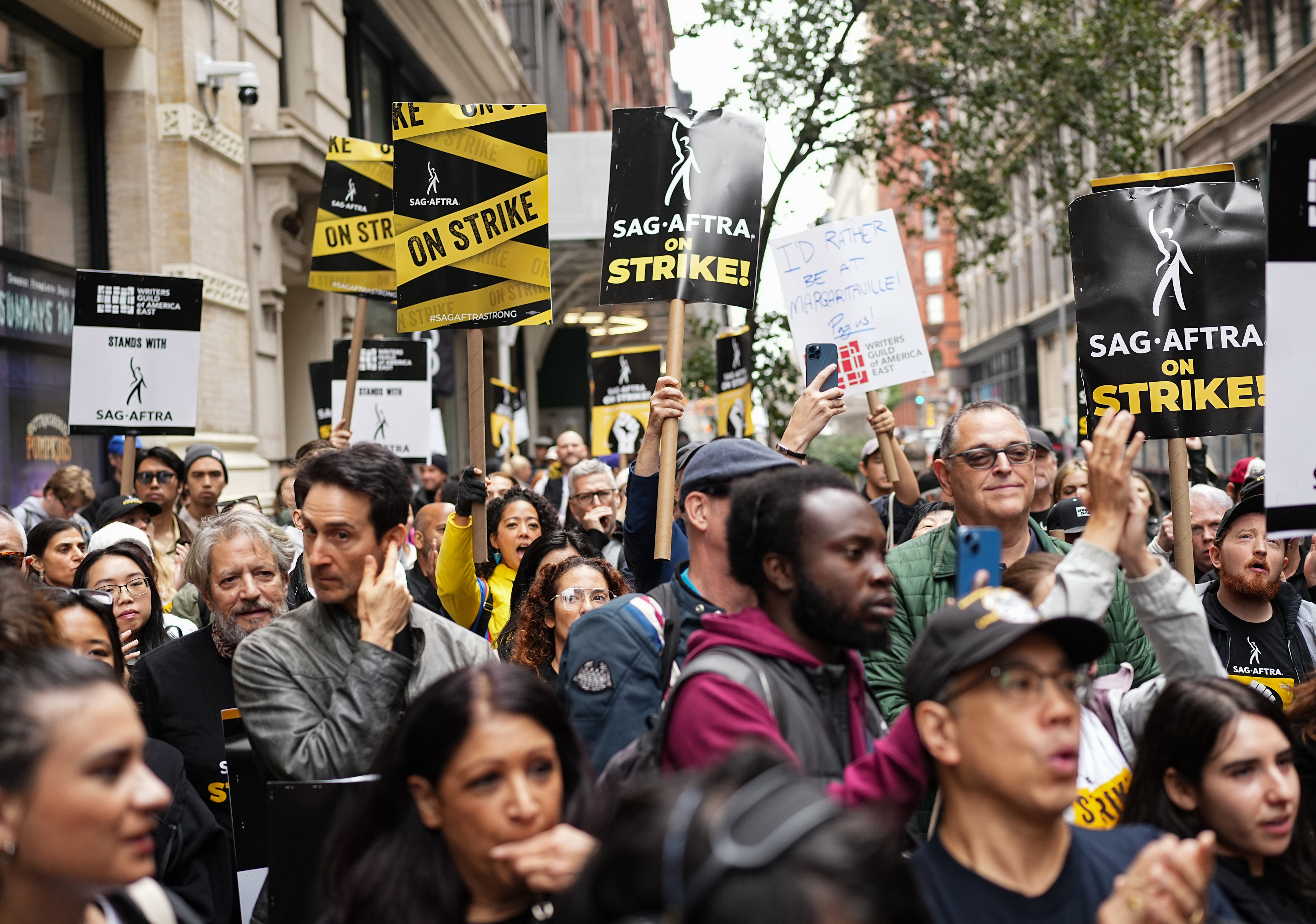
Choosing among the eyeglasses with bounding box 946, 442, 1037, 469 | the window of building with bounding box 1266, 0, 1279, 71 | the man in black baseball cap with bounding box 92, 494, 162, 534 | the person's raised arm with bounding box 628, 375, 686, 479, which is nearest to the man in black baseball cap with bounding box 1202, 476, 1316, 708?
the eyeglasses with bounding box 946, 442, 1037, 469

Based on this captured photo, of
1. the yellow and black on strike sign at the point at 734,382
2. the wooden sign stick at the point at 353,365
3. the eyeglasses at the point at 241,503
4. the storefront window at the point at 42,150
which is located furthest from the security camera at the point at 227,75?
the wooden sign stick at the point at 353,365

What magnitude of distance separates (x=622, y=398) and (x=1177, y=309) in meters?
8.26

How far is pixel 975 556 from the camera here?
258cm

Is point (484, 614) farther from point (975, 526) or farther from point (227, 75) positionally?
point (227, 75)

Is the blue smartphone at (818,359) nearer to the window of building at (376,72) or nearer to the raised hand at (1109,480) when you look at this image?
the raised hand at (1109,480)

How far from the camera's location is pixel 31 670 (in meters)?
2.16

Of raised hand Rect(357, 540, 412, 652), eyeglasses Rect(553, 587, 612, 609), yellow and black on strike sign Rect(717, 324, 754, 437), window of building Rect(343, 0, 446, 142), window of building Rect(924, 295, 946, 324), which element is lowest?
eyeglasses Rect(553, 587, 612, 609)

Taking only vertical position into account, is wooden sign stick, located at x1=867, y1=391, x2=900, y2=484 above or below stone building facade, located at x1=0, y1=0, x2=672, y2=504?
below

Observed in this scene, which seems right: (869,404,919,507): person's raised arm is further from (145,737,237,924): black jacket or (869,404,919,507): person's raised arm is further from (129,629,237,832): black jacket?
(145,737,237,924): black jacket

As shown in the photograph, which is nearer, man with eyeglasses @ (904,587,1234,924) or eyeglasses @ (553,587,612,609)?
man with eyeglasses @ (904,587,1234,924)

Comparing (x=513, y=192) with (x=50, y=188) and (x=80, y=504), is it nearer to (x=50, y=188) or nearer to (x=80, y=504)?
(x=80, y=504)

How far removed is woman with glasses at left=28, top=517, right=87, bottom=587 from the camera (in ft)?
17.8

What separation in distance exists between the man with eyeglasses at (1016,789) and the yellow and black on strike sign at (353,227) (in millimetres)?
5943

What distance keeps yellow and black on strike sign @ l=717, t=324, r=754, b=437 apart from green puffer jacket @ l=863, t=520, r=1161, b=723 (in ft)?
22.8
